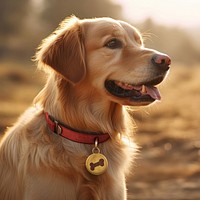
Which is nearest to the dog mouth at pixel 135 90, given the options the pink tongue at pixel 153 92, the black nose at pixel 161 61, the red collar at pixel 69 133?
the pink tongue at pixel 153 92

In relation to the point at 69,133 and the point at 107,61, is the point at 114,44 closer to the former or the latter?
the point at 107,61

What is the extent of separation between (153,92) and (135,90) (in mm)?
146

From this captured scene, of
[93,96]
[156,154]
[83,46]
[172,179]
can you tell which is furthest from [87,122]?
[156,154]

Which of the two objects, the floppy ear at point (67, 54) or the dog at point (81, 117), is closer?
the dog at point (81, 117)

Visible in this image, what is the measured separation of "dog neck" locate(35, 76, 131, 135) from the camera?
646 centimetres

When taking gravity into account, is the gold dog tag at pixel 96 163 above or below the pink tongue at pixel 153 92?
below

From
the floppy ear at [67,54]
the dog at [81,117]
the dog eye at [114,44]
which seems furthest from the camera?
the dog eye at [114,44]

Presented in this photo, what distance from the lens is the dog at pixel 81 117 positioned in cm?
632

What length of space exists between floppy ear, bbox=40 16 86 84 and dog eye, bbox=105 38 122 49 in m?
0.22

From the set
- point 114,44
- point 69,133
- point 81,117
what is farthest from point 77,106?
point 114,44

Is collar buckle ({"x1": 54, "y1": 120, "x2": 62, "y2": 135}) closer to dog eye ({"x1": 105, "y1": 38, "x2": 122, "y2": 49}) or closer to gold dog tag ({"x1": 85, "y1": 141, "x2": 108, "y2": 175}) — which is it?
gold dog tag ({"x1": 85, "y1": 141, "x2": 108, "y2": 175})

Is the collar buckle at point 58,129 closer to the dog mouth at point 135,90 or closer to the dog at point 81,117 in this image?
the dog at point 81,117

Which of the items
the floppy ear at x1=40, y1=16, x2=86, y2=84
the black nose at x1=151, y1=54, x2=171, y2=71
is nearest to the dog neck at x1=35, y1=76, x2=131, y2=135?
the floppy ear at x1=40, y1=16, x2=86, y2=84

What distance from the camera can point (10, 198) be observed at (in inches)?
253
